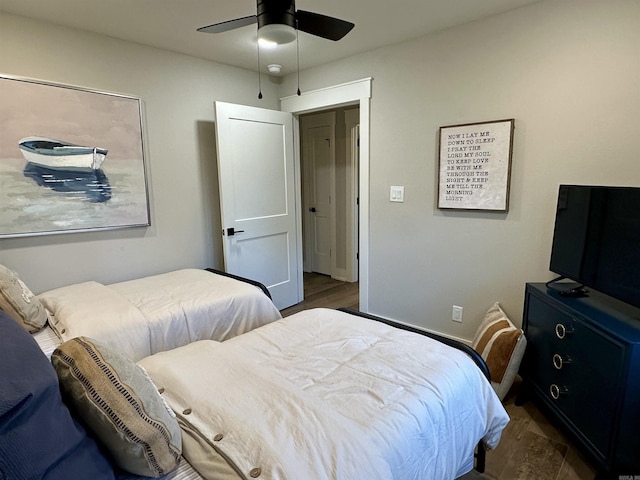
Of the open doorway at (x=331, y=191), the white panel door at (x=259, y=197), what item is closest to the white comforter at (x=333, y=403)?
the white panel door at (x=259, y=197)

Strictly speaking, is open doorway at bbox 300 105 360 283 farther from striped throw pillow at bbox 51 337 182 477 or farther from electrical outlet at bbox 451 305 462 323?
striped throw pillow at bbox 51 337 182 477

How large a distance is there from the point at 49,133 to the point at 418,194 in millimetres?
2662

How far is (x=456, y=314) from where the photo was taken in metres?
2.88

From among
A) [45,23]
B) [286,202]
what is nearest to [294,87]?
[286,202]

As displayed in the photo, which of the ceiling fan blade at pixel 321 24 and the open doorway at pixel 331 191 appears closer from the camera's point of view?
the ceiling fan blade at pixel 321 24

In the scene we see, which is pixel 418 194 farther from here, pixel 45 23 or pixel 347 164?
pixel 45 23

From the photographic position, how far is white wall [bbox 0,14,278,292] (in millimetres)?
2438

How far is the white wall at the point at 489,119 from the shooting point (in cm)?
208

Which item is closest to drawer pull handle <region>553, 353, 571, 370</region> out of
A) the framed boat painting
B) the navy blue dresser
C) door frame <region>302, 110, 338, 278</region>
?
the navy blue dresser

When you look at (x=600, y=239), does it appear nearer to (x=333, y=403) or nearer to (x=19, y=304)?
(x=333, y=403)

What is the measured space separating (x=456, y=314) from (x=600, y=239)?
1.23 metres

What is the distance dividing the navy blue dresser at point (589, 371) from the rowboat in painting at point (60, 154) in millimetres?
3042

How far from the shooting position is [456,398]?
131 cm

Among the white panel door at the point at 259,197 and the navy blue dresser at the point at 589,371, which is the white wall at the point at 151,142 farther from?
the navy blue dresser at the point at 589,371
